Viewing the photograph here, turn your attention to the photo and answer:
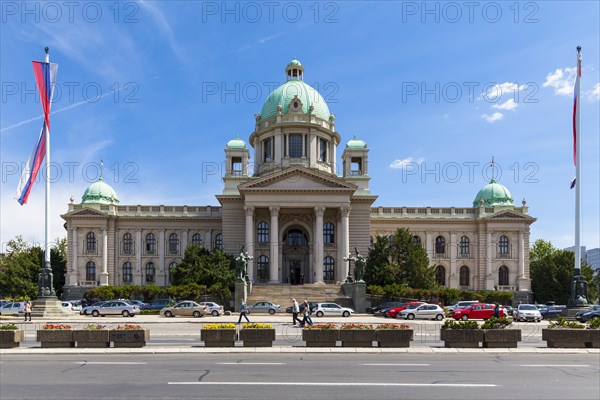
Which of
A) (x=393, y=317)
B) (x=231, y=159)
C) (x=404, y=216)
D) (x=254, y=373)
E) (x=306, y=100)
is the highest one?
(x=306, y=100)

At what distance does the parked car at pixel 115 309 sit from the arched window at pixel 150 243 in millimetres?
30884

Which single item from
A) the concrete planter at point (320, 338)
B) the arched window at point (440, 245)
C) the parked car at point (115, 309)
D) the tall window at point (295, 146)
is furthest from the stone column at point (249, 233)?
the concrete planter at point (320, 338)

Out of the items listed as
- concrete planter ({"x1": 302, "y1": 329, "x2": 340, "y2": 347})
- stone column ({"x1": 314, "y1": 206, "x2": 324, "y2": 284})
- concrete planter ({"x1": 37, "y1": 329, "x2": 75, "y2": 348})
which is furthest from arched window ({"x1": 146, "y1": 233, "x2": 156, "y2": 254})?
concrete planter ({"x1": 302, "y1": 329, "x2": 340, "y2": 347})

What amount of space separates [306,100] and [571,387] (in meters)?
68.3

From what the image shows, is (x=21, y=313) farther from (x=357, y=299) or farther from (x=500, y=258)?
(x=500, y=258)

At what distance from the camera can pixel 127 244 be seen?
3088 inches

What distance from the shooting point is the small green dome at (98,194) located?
79.1 metres

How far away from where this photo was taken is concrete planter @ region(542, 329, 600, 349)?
22.3m

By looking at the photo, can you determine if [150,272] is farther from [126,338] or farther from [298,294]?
[126,338]

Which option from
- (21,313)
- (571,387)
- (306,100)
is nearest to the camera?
(571,387)

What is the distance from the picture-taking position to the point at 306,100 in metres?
79.2

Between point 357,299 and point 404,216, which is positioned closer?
point 357,299

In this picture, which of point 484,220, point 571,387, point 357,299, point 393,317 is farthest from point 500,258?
point 571,387

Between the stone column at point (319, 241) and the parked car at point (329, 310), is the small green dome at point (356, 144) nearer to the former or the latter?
the stone column at point (319, 241)
